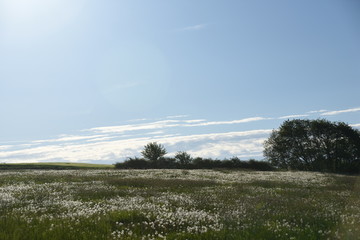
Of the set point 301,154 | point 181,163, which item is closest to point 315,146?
point 301,154

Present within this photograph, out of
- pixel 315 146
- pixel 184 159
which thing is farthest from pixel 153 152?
pixel 315 146

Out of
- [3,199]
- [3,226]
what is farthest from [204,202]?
[3,199]

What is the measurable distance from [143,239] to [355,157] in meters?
61.0

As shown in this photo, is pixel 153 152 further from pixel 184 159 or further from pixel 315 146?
pixel 315 146

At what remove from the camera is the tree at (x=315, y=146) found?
5944 cm

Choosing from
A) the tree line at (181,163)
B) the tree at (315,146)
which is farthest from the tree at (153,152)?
the tree at (315,146)

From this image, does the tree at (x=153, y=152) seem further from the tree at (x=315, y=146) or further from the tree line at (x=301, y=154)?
the tree at (x=315, y=146)

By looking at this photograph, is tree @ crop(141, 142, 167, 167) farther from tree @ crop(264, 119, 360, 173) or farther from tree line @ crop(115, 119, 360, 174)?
tree @ crop(264, 119, 360, 173)

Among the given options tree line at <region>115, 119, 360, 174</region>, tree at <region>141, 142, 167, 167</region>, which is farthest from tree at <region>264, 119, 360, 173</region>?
tree at <region>141, 142, 167, 167</region>

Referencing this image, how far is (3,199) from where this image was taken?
48.3 ft

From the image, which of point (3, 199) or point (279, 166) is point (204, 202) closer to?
point (3, 199)

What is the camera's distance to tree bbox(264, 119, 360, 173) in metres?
59.4

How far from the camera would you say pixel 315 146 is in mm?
62344

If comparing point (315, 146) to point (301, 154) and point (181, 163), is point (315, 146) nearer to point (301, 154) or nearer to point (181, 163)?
point (301, 154)
